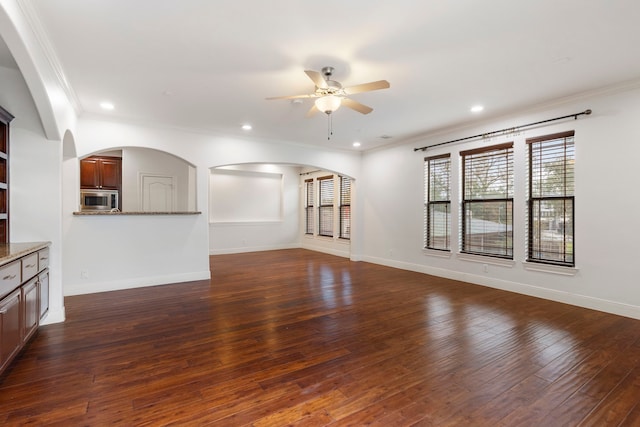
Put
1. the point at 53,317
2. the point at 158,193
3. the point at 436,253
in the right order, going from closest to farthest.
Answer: the point at 53,317
the point at 436,253
the point at 158,193

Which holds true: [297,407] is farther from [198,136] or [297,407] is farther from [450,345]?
[198,136]

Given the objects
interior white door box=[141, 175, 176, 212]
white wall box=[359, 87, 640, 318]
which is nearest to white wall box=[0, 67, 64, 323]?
interior white door box=[141, 175, 176, 212]

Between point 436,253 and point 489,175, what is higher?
point 489,175

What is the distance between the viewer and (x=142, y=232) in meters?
5.00

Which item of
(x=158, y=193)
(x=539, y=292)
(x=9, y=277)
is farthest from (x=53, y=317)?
(x=539, y=292)

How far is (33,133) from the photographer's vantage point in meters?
3.21

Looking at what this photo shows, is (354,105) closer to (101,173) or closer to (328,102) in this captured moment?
(328,102)

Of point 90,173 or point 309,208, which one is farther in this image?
point 309,208

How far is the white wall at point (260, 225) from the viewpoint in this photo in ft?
28.8

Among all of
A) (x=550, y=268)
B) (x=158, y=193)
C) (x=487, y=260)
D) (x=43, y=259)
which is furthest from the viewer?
(x=158, y=193)

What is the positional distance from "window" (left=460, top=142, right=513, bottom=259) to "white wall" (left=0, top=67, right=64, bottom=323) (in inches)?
226

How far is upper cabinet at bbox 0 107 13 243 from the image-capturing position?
119 inches

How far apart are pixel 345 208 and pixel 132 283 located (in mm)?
5275

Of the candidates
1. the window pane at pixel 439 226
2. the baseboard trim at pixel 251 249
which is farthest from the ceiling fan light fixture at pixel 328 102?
the baseboard trim at pixel 251 249
